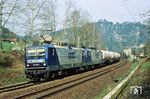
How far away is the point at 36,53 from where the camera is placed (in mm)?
28234

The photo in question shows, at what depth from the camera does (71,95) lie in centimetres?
1833

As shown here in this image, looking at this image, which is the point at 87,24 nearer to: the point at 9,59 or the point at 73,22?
the point at 73,22

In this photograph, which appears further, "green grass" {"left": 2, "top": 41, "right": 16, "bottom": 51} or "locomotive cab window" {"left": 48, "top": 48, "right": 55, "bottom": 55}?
"green grass" {"left": 2, "top": 41, "right": 16, "bottom": 51}

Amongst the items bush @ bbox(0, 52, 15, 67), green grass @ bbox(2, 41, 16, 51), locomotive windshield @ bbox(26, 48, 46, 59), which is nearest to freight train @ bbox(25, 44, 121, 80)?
locomotive windshield @ bbox(26, 48, 46, 59)

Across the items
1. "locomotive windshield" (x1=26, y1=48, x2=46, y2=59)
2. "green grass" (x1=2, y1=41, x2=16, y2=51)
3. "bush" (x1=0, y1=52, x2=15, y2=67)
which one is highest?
"green grass" (x1=2, y1=41, x2=16, y2=51)

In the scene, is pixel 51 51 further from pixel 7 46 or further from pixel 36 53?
pixel 7 46

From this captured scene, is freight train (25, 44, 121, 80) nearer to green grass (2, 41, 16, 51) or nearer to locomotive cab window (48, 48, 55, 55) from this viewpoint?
locomotive cab window (48, 48, 55, 55)

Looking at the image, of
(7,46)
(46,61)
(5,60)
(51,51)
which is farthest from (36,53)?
(7,46)

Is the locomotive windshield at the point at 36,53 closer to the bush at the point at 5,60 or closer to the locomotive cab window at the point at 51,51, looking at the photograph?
the locomotive cab window at the point at 51,51

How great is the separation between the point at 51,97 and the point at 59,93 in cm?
188

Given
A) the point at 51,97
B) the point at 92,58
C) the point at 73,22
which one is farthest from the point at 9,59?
the point at 73,22

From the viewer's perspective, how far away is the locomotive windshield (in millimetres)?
28031

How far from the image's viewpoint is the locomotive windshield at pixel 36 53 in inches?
1104

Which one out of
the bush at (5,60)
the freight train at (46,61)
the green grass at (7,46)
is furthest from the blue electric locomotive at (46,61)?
the green grass at (7,46)
